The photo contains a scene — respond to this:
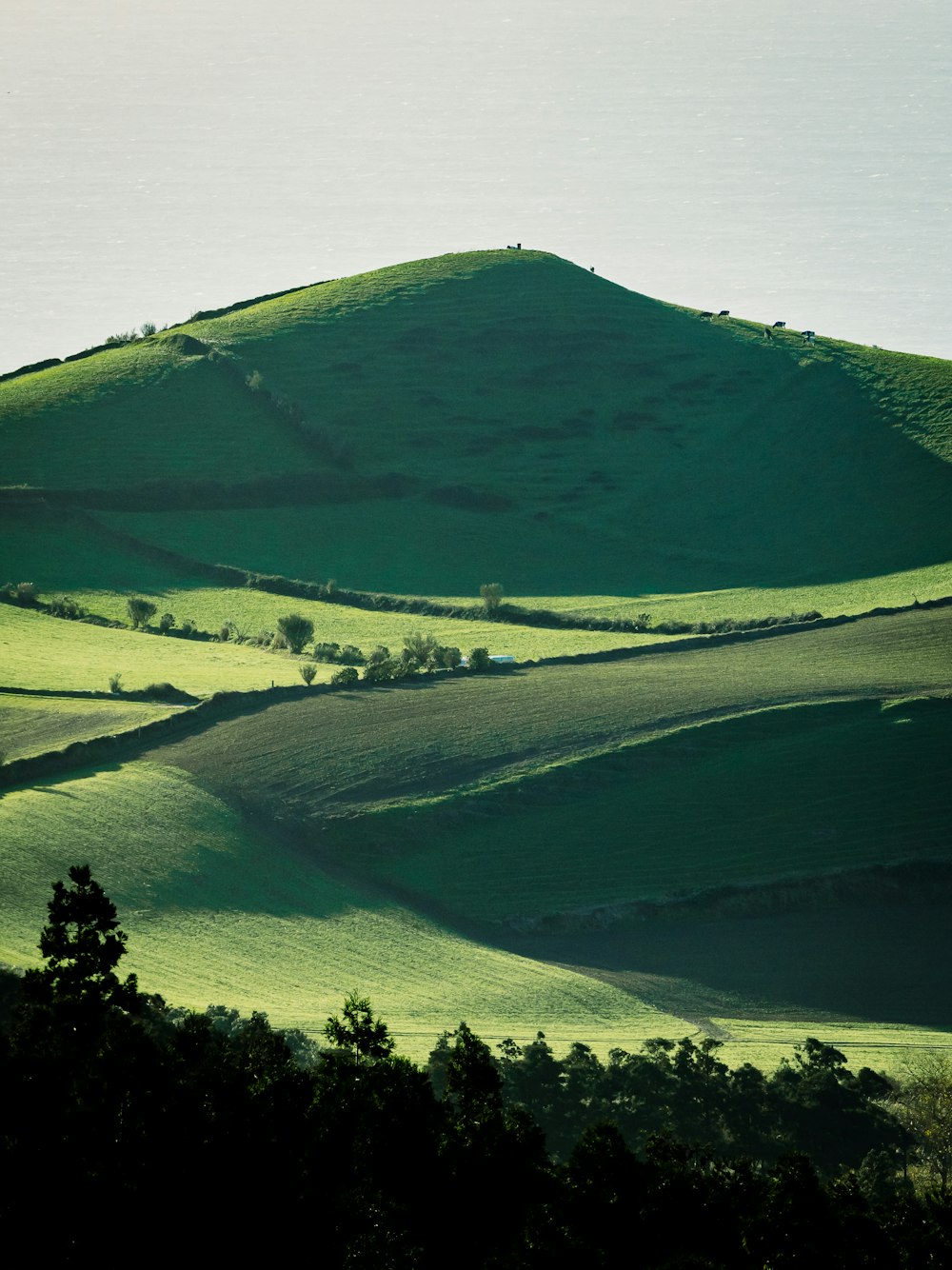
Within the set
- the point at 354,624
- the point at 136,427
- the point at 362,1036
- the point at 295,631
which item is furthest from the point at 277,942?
the point at 136,427

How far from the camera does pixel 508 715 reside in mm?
76125

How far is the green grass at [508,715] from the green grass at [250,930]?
372 cm

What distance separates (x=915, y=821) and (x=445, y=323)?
92.9 m

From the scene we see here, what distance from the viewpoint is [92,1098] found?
3328cm

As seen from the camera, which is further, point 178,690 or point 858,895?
point 178,690

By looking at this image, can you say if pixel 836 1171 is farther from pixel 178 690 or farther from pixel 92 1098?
pixel 178 690

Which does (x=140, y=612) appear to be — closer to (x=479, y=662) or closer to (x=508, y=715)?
(x=479, y=662)

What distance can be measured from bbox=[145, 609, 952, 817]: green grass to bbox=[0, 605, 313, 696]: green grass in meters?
8.58

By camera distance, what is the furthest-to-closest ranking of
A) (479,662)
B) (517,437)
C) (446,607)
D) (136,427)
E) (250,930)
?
(517,437)
(136,427)
(446,607)
(479,662)
(250,930)

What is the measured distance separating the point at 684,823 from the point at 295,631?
35340 millimetres

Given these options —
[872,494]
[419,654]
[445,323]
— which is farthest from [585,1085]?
[445,323]

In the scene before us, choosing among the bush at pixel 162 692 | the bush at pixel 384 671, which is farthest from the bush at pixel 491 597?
the bush at pixel 162 692

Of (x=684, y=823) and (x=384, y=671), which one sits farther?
(x=384, y=671)

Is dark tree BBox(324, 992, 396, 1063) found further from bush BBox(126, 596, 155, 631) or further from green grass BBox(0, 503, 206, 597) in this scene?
green grass BBox(0, 503, 206, 597)
